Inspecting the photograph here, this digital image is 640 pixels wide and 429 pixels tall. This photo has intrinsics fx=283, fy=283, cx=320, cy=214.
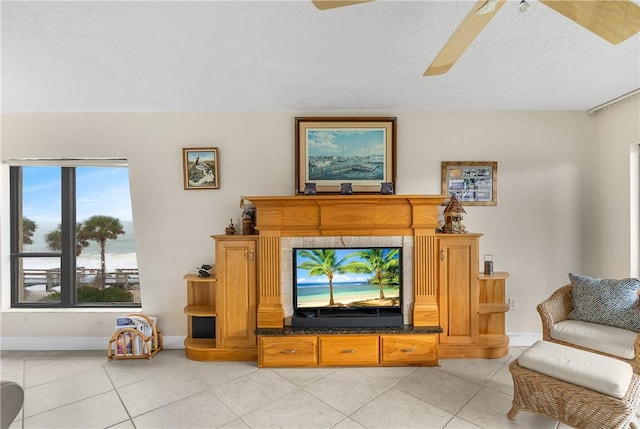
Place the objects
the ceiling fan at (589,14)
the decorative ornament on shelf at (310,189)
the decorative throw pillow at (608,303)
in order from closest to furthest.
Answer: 1. the ceiling fan at (589,14)
2. the decorative throw pillow at (608,303)
3. the decorative ornament on shelf at (310,189)

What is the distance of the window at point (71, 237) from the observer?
128 inches

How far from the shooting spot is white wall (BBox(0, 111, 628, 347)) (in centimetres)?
299

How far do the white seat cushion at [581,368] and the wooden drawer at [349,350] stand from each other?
1128 mm

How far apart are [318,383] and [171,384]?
4.03 feet

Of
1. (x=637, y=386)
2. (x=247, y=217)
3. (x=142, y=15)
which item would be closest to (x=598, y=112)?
(x=637, y=386)

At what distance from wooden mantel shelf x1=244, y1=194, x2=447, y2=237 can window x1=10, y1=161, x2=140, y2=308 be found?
6.13 feet

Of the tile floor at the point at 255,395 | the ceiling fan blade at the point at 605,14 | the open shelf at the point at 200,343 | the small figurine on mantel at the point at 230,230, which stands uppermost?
the ceiling fan blade at the point at 605,14

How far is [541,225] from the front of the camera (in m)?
3.01

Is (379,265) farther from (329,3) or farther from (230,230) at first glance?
(329,3)

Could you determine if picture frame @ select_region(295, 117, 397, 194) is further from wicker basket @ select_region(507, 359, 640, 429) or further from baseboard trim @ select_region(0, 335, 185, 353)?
baseboard trim @ select_region(0, 335, 185, 353)

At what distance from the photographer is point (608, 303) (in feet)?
7.32

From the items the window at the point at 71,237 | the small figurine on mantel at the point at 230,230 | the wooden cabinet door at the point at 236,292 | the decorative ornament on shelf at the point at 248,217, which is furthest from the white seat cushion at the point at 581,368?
the window at the point at 71,237

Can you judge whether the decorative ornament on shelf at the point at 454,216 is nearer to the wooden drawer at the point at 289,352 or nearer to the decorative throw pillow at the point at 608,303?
the decorative throw pillow at the point at 608,303

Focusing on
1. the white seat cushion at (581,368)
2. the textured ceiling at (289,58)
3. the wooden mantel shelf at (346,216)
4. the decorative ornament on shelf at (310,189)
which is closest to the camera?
the textured ceiling at (289,58)
